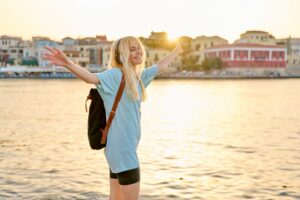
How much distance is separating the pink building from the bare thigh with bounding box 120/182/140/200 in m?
133

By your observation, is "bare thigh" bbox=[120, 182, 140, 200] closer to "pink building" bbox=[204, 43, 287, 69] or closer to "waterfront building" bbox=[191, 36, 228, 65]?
"pink building" bbox=[204, 43, 287, 69]

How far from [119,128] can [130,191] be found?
524mm

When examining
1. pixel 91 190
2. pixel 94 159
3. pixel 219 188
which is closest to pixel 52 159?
pixel 94 159

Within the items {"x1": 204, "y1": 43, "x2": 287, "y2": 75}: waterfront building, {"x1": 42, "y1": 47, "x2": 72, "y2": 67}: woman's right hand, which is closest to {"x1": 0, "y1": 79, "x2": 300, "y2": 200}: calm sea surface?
{"x1": 42, "y1": 47, "x2": 72, "y2": 67}: woman's right hand

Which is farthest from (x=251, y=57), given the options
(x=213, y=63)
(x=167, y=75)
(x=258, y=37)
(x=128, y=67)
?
(x=128, y=67)

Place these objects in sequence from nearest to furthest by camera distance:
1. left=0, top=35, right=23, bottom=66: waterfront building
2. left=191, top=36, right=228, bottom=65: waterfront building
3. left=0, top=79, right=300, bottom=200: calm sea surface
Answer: left=0, top=79, right=300, bottom=200: calm sea surface < left=191, top=36, right=228, bottom=65: waterfront building < left=0, top=35, right=23, bottom=66: waterfront building

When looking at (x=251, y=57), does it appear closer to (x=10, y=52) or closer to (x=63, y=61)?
(x=10, y=52)

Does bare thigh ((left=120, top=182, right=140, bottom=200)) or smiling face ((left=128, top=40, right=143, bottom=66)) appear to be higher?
smiling face ((left=128, top=40, right=143, bottom=66))

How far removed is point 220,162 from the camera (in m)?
12.4

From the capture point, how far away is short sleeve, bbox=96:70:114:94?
13.3 ft

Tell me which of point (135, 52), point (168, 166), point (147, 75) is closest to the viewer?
point (135, 52)

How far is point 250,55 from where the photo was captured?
455ft

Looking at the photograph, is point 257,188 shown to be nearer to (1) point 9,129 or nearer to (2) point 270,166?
(2) point 270,166

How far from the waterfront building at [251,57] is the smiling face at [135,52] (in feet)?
436
